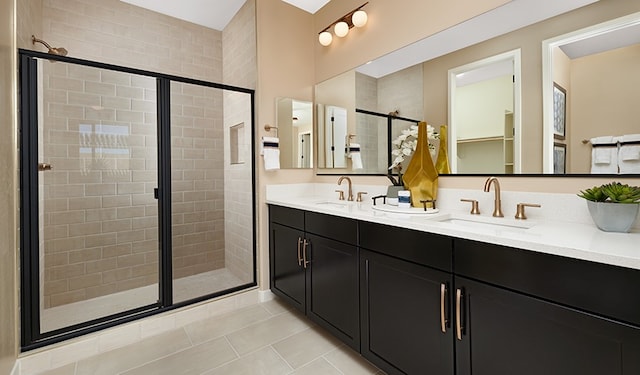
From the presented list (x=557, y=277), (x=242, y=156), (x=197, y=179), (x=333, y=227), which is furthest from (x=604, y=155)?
(x=197, y=179)

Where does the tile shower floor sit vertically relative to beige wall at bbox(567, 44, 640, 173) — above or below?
below

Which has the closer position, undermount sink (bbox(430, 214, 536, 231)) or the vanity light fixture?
undermount sink (bbox(430, 214, 536, 231))

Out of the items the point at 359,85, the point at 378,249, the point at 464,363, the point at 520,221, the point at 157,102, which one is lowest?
the point at 464,363

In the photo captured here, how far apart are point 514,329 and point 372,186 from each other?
1.43m

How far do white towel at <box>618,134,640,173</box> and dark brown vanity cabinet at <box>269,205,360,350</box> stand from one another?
1229mm

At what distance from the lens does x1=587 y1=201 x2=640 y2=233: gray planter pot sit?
1.06m

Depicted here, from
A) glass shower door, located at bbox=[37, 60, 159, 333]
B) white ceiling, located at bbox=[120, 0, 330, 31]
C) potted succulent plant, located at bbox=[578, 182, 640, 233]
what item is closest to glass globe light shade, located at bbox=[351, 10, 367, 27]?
white ceiling, located at bbox=[120, 0, 330, 31]

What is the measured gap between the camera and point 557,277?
36.4 inches

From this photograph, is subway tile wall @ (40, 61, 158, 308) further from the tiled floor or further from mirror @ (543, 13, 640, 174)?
mirror @ (543, 13, 640, 174)

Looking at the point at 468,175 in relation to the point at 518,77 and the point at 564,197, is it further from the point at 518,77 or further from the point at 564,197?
the point at 518,77

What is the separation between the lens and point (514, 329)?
3.37ft

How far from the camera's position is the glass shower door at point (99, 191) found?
2.23 meters

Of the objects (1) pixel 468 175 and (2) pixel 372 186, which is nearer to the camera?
(1) pixel 468 175

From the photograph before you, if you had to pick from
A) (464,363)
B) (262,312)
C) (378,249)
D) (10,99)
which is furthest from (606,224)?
(10,99)
